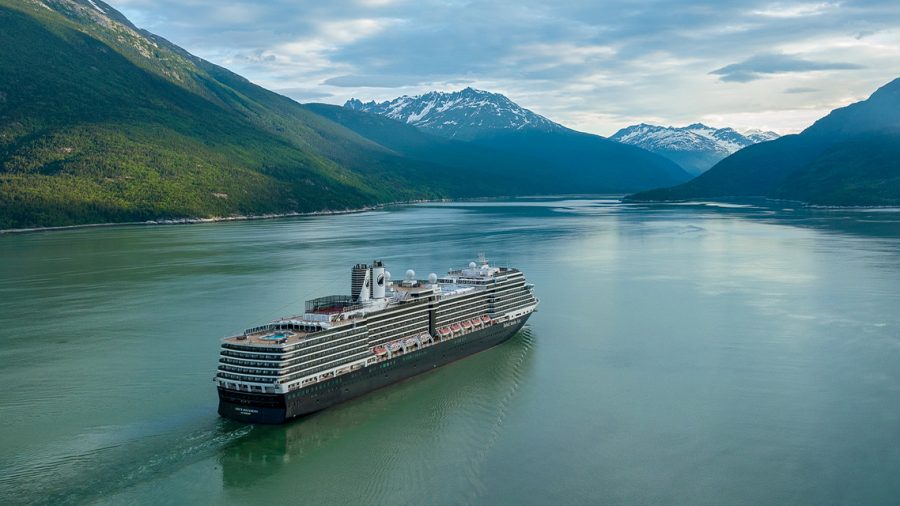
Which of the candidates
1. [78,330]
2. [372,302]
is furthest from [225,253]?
[372,302]

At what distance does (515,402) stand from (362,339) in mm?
7302

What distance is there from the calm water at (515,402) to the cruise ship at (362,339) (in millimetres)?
915

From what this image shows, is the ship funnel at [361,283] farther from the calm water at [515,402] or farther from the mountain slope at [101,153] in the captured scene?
the mountain slope at [101,153]

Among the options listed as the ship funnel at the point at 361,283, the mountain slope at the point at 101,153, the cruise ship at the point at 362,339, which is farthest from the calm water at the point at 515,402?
the mountain slope at the point at 101,153

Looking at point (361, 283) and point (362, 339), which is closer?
point (362, 339)

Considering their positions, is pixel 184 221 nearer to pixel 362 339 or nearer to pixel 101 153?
pixel 101 153

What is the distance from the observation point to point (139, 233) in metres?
114

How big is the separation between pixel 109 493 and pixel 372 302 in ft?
49.7

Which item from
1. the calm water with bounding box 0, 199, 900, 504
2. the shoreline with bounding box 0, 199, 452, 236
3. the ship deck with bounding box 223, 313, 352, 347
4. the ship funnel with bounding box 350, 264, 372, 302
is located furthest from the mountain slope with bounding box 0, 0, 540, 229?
the ship deck with bounding box 223, 313, 352, 347

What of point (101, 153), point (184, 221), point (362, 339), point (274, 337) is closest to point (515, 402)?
point (362, 339)

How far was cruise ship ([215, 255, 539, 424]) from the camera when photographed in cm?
2852

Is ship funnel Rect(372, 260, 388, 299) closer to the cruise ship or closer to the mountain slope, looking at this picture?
the cruise ship

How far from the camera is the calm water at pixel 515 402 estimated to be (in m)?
24.0

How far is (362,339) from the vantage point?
32.6 meters
